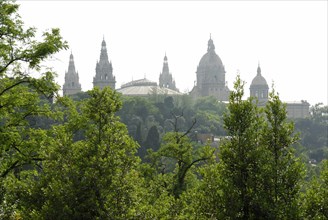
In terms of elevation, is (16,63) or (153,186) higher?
(16,63)

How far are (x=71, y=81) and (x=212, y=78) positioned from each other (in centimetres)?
3409

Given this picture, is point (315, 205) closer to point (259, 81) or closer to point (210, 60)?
point (259, 81)

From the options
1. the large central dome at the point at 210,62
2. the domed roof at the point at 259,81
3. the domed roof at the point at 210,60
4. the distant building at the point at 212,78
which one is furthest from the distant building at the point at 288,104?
the domed roof at the point at 210,60

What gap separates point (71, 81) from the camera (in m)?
152

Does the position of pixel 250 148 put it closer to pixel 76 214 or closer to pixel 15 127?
pixel 76 214

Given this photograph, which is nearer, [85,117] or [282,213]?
[282,213]

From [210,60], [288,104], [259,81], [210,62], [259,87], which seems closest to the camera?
[259,87]

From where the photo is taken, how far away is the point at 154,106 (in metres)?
111

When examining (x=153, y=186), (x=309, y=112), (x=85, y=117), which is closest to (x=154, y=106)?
(x=309, y=112)

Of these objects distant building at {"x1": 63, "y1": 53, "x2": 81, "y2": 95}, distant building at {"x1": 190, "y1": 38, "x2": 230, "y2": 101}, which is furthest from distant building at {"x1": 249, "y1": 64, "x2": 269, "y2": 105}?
distant building at {"x1": 63, "y1": 53, "x2": 81, "y2": 95}

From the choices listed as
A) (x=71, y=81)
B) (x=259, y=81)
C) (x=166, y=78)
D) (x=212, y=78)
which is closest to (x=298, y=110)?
(x=259, y=81)

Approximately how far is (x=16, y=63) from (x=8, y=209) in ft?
15.3

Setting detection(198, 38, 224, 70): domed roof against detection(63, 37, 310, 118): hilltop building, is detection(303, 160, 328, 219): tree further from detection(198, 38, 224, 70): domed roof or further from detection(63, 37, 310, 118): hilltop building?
detection(198, 38, 224, 70): domed roof

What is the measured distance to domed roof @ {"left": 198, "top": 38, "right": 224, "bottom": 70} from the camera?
162 m
